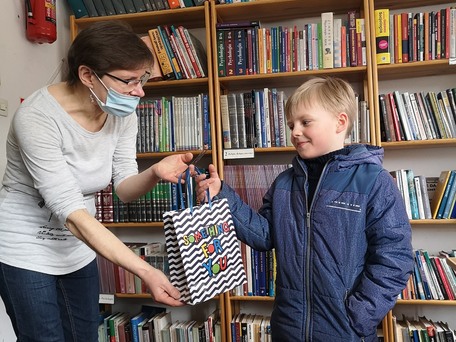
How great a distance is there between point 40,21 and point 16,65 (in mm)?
273

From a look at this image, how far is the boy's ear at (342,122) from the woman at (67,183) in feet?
1.61

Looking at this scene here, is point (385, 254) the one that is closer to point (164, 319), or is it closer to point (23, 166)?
point (23, 166)

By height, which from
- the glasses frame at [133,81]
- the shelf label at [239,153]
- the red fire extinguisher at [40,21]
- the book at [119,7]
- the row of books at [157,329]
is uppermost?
the book at [119,7]

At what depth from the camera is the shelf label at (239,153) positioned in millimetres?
2215

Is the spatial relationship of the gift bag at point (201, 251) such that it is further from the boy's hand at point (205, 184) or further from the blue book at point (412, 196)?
the blue book at point (412, 196)

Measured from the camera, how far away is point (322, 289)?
112 centimetres

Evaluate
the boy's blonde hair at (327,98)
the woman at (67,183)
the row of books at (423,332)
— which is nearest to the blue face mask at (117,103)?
the woman at (67,183)

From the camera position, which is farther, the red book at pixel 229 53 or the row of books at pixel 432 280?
the red book at pixel 229 53

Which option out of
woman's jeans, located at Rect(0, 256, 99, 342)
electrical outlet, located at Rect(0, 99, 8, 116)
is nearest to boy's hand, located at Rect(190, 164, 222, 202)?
woman's jeans, located at Rect(0, 256, 99, 342)

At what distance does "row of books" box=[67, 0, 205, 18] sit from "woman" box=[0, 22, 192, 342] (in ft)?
4.19

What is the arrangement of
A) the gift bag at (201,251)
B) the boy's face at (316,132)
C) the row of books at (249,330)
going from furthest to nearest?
the row of books at (249,330)
the boy's face at (316,132)
the gift bag at (201,251)

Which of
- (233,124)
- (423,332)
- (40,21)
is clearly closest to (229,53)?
(233,124)

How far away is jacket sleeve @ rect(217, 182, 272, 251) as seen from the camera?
1.25m

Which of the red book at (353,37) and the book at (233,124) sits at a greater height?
the red book at (353,37)
